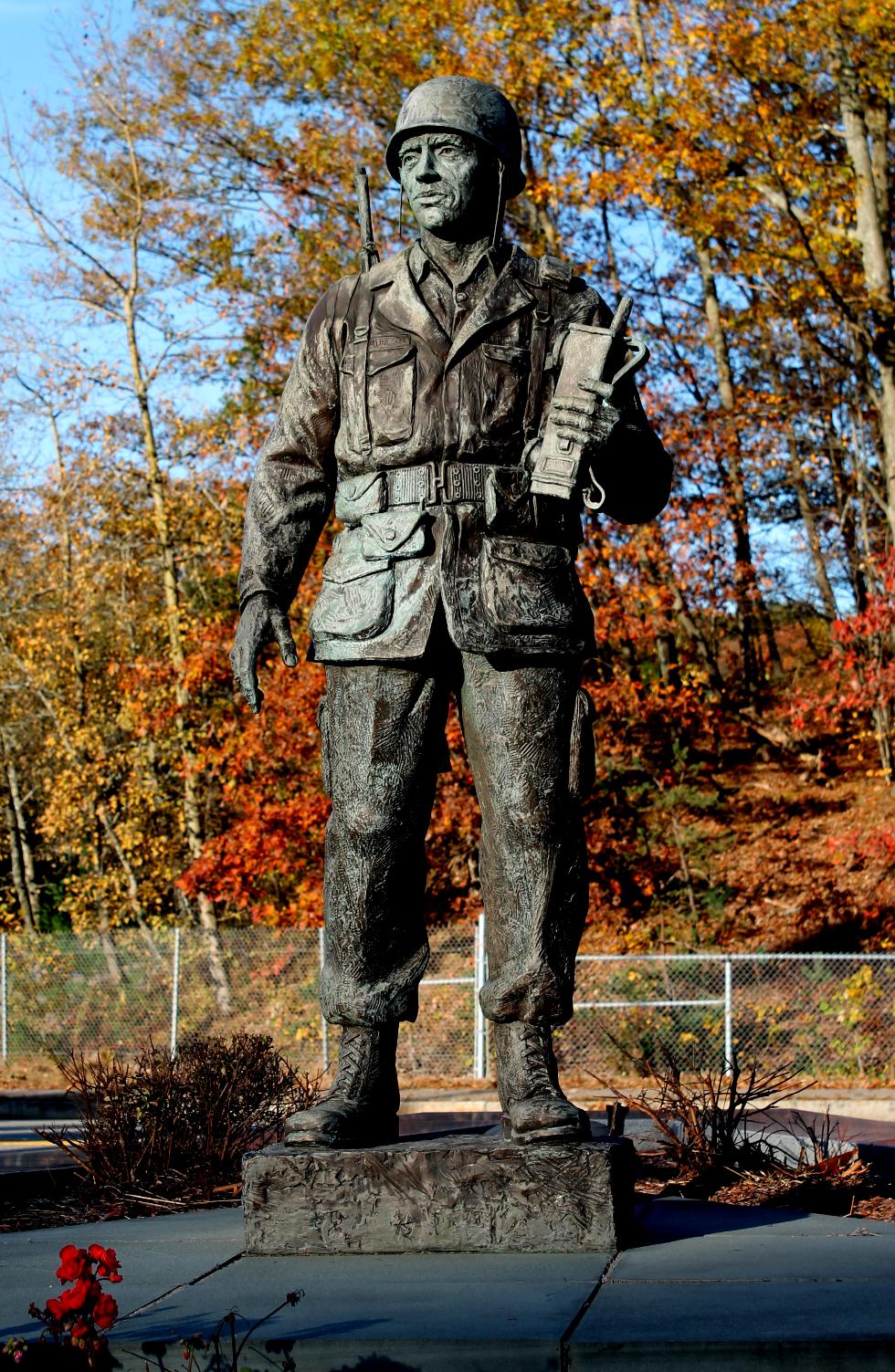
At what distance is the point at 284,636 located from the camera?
5.21 m

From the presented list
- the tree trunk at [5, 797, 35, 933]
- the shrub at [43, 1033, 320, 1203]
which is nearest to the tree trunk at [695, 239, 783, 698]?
the tree trunk at [5, 797, 35, 933]

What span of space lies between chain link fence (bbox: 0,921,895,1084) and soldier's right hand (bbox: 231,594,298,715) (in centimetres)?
1089

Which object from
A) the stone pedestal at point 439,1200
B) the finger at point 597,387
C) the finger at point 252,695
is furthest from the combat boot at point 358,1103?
the finger at point 597,387

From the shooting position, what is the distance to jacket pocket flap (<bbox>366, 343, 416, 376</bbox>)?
203 inches

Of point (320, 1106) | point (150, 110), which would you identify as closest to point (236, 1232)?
point (320, 1106)

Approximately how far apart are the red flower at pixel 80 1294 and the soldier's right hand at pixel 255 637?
234 cm

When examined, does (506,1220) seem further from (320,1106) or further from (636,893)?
(636,893)

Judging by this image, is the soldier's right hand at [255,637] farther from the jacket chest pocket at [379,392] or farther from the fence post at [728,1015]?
the fence post at [728,1015]

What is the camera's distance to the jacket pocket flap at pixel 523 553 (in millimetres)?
5020

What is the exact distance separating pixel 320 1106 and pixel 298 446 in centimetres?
206

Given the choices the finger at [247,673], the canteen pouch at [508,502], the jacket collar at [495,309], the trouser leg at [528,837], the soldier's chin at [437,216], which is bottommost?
the trouser leg at [528,837]

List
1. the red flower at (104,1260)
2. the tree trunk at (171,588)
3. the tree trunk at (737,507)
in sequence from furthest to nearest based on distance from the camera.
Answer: the tree trunk at (171,588) < the tree trunk at (737,507) < the red flower at (104,1260)

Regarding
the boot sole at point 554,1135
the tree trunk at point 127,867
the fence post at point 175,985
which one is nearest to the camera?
the boot sole at point 554,1135

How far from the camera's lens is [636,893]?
70.1 ft
